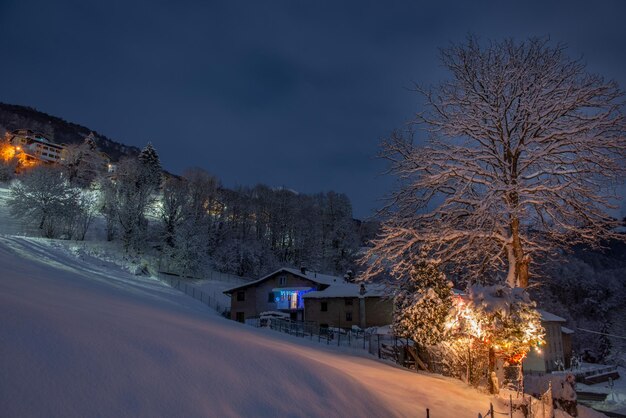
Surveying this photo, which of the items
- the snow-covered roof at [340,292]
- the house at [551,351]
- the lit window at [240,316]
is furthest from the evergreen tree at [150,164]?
the house at [551,351]

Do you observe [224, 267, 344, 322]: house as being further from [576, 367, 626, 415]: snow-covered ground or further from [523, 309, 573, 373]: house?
[576, 367, 626, 415]: snow-covered ground

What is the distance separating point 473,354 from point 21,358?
54.6 feet

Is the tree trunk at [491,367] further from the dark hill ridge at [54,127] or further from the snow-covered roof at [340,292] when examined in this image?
the dark hill ridge at [54,127]

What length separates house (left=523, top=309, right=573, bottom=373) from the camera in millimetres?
39594

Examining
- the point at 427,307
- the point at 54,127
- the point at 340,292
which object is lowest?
the point at 427,307

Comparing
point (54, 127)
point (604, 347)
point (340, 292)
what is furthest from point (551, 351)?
point (54, 127)

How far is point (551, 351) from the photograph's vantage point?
42.5 meters

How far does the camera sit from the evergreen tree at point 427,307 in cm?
2092

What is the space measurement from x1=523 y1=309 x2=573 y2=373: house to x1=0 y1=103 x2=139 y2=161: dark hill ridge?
137 metres

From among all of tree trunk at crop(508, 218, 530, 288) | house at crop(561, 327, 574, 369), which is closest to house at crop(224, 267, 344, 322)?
house at crop(561, 327, 574, 369)

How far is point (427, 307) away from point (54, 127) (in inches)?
7253

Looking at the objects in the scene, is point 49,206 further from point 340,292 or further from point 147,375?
point 147,375

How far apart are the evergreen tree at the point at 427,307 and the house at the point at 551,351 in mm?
24239

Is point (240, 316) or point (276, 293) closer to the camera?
point (240, 316)
